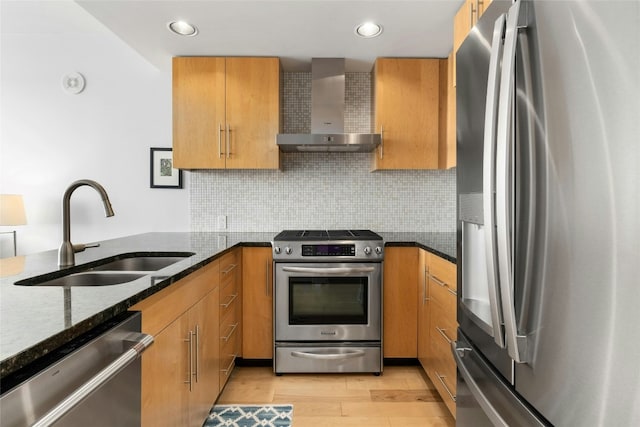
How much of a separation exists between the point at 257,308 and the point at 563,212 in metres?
2.25

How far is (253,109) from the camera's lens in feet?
9.41

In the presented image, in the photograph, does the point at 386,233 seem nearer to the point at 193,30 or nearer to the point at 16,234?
the point at 193,30

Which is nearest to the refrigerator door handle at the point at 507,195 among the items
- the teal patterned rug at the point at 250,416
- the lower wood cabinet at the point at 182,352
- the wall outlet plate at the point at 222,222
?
the lower wood cabinet at the point at 182,352

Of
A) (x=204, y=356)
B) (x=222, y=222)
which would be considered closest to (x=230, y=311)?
(x=204, y=356)

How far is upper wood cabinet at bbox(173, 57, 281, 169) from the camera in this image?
285cm

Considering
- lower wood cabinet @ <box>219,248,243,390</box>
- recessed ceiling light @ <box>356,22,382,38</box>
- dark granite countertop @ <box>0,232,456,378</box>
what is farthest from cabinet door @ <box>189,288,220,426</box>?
recessed ceiling light @ <box>356,22,382,38</box>

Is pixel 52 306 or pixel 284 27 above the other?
pixel 284 27

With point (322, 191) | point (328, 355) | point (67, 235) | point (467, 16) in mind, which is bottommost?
point (328, 355)

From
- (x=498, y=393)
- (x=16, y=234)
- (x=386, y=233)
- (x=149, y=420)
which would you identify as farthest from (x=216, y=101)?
(x=498, y=393)

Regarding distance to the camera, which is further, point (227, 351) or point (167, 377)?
point (227, 351)

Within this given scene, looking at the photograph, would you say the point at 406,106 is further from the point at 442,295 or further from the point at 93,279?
the point at 93,279

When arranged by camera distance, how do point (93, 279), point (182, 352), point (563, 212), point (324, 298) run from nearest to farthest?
point (563, 212), point (182, 352), point (93, 279), point (324, 298)

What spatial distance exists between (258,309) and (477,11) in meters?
2.21

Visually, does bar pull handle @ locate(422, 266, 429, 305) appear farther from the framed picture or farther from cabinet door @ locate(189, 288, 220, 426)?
the framed picture
